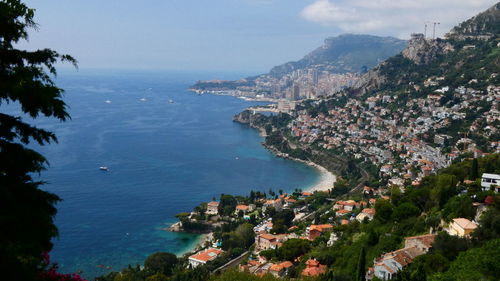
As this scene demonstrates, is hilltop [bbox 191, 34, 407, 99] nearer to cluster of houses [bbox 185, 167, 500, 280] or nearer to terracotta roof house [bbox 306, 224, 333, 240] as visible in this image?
cluster of houses [bbox 185, 167, 500, 280]

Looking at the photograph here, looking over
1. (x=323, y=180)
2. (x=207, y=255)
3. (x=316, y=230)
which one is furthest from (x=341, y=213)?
(x=323, y=180)

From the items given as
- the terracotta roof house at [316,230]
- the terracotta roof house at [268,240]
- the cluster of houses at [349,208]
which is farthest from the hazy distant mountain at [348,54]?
the terracotta roof house at [268,240]

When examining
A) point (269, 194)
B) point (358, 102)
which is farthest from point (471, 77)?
point (269, 194)

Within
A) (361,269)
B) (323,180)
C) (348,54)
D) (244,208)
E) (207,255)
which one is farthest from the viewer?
(348,54)

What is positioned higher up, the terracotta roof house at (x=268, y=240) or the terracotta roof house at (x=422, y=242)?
the terracotta roof house at (x=422, y=242)

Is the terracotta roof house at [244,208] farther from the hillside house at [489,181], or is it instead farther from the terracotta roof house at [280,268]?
the hillside house at [489,181]

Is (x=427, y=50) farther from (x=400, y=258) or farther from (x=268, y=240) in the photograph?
(x=400, y=258)
